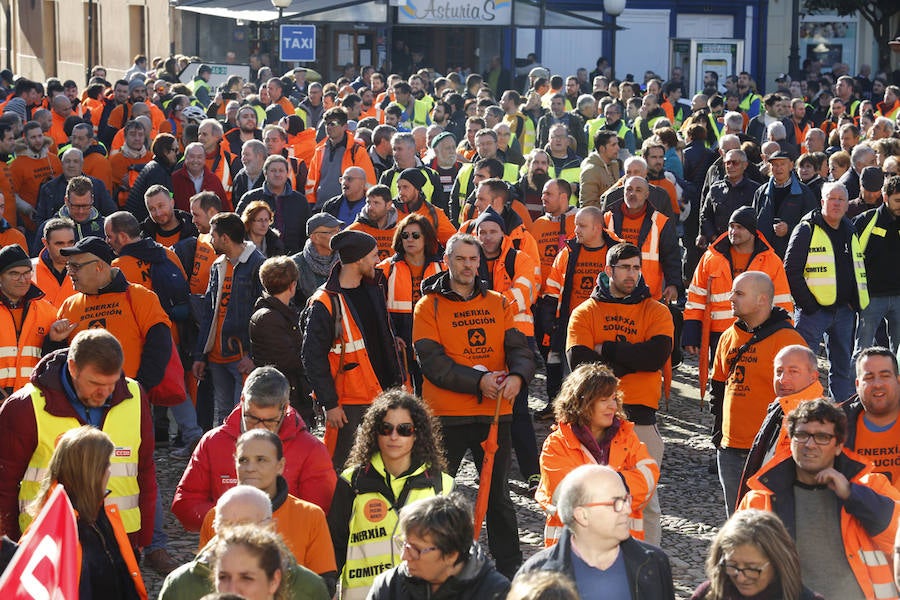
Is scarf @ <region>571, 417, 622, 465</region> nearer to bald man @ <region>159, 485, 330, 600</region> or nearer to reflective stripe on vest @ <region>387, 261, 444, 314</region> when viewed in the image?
bald man @ <region>159, 485, 330, 600</region>

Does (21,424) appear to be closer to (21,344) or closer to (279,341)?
(21,344)

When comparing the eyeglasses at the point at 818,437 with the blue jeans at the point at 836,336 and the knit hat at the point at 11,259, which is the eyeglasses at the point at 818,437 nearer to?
the knit hat at the point at 11,259

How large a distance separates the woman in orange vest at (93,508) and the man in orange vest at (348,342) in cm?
253

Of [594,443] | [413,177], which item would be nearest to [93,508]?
Result: [594,443]

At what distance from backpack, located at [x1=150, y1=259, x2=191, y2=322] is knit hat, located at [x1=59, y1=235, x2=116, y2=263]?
1.41 meters

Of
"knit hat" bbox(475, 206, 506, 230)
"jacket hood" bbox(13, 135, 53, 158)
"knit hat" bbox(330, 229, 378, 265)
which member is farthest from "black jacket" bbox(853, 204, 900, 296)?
"jacket hood" bbox(13, 135, 53, 158)

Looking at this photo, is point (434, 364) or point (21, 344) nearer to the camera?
point (434, 364)

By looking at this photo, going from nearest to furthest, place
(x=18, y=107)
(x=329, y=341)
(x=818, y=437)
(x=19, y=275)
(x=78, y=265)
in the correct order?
(x=818, y=437), (x=329, y=341), (x=19, y=275), (x=78, y=265), (x=18, y=107)

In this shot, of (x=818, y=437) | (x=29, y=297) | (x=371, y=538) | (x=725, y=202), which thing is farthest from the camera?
(x=725, y=202)

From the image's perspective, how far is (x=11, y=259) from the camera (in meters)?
8.51

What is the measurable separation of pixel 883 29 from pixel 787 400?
33.2m

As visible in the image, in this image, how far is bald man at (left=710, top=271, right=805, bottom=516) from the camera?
8023mm

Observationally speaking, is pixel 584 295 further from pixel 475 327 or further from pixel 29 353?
pixel 29 353

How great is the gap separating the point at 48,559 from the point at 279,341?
4.03m
